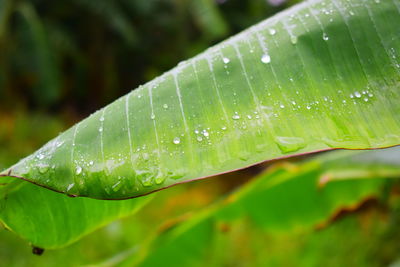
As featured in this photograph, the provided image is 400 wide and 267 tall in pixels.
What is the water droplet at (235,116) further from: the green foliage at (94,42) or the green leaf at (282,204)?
the green foliage at (94,42)

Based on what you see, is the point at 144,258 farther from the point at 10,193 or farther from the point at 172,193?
the point at 172,193

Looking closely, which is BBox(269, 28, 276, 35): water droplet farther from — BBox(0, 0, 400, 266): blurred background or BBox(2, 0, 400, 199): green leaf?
BBox(0, 0, 400, 266): blurred background

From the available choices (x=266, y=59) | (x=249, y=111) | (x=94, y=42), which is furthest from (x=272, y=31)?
(x=94, y=42)

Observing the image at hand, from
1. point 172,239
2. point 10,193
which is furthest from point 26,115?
point 10,193

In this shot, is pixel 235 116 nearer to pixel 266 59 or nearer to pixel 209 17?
pixel 266 59

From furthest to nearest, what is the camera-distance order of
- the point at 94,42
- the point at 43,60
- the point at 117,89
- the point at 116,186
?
the point at 117,89 < the point at 94,42 < the point at 43,60 < the point at 116,186

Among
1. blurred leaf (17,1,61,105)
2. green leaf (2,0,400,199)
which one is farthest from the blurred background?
green leaf (2,0,400,199)
